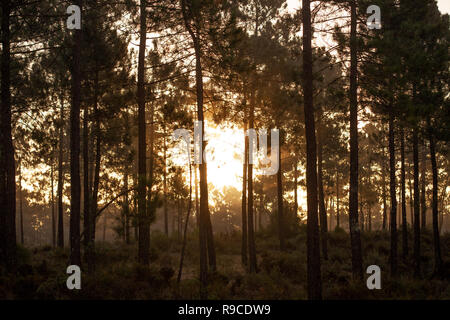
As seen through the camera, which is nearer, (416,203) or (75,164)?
(75,164)

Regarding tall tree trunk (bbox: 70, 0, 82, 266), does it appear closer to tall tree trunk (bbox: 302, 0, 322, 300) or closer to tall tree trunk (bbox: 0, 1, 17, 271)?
tall tree trunk (bbox: 0, 1, 17, 271)

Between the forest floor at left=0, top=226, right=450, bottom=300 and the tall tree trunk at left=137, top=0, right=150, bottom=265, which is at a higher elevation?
the tall tree trunk at left=137, top=0, right=150, bottom=265

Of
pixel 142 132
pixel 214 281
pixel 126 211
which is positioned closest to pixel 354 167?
pixel 214 281

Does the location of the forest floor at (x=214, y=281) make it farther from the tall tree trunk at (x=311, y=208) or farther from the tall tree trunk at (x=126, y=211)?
the tall tree trunk at (x=311, y=208)

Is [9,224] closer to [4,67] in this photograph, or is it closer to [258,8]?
[4,67]

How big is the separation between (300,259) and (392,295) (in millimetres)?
8015

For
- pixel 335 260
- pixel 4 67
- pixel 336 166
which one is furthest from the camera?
pixel 336 166

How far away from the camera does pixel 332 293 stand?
11.5m

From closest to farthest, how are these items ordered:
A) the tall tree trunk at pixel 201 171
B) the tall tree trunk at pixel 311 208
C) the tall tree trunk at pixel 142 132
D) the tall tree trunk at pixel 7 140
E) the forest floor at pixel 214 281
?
the tall tree trunk at pixel 311 208
the forest floor at pixel 214 281
the tall tree trunk at pixel 7 140
the tall tree trunk at pixel 201 171
the tall tree trunk at pixel 142 132

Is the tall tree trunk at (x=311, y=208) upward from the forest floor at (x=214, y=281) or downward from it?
upward

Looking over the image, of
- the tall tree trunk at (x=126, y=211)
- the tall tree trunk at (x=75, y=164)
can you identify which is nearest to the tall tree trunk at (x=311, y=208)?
the tall tree trunk at (x=126, y=211)

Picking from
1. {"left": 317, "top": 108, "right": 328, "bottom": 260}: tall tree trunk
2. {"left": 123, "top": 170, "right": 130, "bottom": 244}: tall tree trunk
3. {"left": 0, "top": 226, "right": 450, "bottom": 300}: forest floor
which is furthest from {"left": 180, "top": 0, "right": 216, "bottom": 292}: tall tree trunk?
{"left": 317, "top": 108, "right": 328, "bottom": 260}: tall tree trunk

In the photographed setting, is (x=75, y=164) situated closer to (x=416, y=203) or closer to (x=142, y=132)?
(x=142, y=132)
